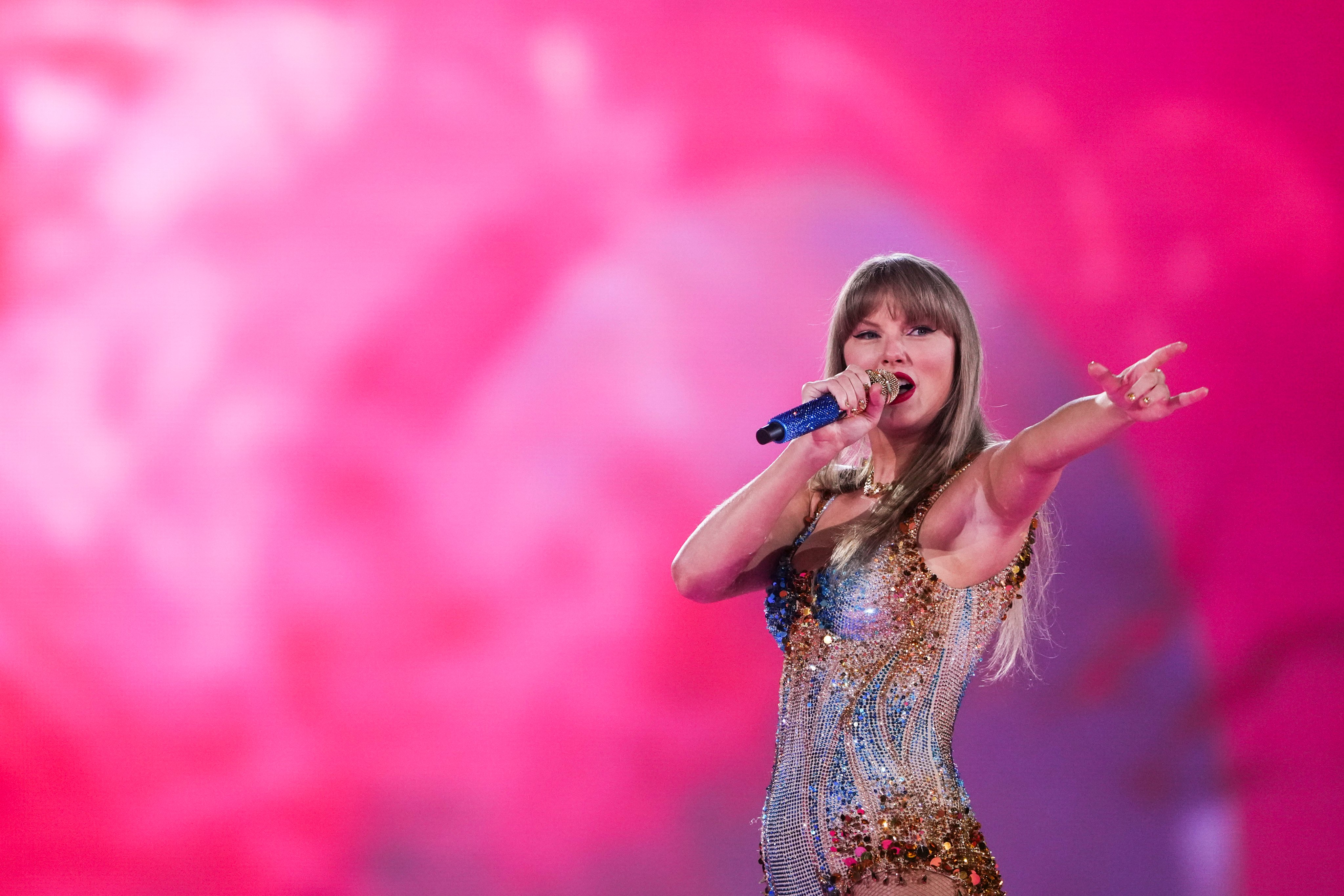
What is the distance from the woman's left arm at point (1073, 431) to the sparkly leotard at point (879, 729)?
0.09 m

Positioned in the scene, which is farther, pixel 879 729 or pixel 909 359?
pixel 909 359

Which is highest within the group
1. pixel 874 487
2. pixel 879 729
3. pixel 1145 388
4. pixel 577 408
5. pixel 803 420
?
pixel 577 408

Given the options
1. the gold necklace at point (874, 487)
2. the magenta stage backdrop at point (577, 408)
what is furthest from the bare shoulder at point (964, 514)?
the magenta stage backdrop at point (577, 408)

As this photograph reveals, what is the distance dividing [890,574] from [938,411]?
27 centimetres

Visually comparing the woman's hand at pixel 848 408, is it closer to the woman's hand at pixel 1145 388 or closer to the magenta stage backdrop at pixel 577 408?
the woman's hand at pixel 1145 388

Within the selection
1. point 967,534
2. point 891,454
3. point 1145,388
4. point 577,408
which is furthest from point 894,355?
point 577,408

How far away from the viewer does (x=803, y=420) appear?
141cm

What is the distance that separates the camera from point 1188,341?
2.73 m

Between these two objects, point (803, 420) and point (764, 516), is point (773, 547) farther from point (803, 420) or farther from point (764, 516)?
point (803, 420)

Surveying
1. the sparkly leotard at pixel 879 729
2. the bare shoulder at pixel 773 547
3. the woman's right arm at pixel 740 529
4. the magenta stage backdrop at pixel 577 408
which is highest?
the magenta stage backdrop at pixel 577 408

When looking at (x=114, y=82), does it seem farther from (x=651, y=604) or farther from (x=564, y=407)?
(x=651, y=604)

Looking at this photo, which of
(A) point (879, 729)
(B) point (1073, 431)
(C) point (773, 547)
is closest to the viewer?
(B) point (1073, 431)

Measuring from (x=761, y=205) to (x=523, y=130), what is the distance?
0.59m

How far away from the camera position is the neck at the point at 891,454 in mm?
1740
